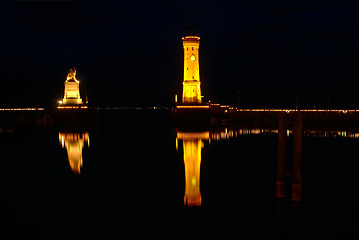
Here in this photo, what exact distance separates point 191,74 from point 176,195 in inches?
1515

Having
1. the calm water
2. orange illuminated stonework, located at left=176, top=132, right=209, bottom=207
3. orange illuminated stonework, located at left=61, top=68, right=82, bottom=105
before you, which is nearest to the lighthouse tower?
orange illuminated stonework, located at left=61, top=68, right=82, bottom=105

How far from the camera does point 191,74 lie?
52.2 metres

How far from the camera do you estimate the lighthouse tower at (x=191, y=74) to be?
51.7 m

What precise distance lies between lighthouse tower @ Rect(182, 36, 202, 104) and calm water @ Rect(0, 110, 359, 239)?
2532 cm

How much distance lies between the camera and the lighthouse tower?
169 feet

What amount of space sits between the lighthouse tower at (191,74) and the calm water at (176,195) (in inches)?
997

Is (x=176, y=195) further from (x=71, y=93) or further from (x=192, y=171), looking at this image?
(x=71, y=93)

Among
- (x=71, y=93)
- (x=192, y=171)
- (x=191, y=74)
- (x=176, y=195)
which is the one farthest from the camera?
(x=71, y=93)

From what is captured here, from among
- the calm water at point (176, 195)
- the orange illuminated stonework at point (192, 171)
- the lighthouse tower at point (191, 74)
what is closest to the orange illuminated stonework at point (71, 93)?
the lighthouse tower at point (191, 74)

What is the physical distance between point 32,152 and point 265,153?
1564 centimetres

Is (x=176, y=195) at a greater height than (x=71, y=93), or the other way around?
(x=71, y=93)

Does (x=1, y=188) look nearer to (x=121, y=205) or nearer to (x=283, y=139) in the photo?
(x=121, y=205)

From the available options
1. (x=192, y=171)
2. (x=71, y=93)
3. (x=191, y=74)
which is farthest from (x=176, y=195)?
(x=71, y=93)

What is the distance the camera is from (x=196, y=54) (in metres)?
52.9
